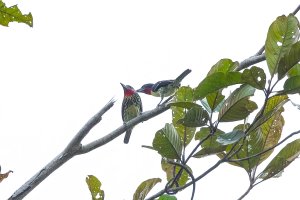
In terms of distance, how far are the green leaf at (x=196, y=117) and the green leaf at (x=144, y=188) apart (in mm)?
330

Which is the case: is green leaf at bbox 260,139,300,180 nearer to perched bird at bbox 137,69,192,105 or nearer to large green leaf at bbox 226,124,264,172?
large green leaf at bbox 226,124,264,172

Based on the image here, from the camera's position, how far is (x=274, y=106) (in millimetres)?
2119

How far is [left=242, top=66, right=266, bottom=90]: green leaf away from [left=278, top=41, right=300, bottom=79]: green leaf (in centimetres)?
6

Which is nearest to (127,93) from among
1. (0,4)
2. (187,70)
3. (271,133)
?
(187,70)

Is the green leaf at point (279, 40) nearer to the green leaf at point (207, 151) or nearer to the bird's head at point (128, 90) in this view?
the green leaf at point (207, 151)

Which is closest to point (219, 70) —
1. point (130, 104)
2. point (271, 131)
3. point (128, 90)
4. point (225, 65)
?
point (225, 65)

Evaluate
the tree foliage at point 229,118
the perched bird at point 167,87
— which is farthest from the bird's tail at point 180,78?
the tree foliage at point 229,118

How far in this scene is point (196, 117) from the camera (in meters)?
2.04

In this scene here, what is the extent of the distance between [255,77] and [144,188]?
2.29 ft

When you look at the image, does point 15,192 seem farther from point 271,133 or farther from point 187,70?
point 187,70

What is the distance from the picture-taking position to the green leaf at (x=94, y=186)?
2.16 metres

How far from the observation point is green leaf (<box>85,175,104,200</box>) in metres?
2.16

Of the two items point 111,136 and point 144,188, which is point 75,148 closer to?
point 111,136

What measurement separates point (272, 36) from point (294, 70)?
14cm
